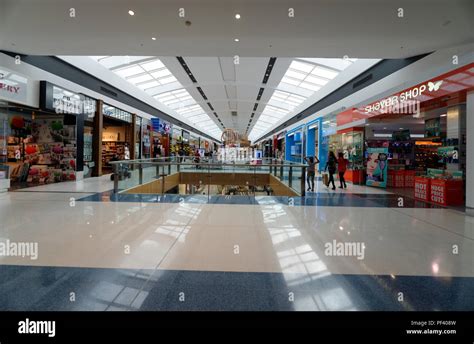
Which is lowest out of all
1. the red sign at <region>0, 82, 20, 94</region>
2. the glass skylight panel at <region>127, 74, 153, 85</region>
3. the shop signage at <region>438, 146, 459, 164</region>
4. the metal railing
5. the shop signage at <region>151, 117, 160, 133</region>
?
the metal railing

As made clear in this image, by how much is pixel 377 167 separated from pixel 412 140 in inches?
115

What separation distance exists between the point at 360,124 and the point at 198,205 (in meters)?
7.54

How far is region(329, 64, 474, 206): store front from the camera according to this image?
6703mm

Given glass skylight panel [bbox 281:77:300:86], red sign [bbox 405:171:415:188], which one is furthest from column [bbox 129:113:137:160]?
red sign [bbox 405:171:415:188]

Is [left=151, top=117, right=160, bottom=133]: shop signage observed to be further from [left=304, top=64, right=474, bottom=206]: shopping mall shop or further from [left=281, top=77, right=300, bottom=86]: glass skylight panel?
[left=304, top=64, right=474, bottom=206]: shopping mall shop

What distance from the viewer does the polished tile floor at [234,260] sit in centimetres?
226

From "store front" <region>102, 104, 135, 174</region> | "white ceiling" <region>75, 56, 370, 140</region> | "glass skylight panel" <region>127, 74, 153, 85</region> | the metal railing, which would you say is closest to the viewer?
the metal railing

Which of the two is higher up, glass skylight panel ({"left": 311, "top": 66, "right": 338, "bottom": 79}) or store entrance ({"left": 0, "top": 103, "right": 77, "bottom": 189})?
glass skylight panel ({"left": 311, "top": 66, "right": 338, "bottom": 79})

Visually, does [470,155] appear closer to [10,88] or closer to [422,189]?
[422,189]

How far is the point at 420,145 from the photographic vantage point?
39.2 ft

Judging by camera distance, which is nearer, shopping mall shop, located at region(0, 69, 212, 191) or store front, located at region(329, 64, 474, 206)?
store front, located at region(329, 64, 474, 206)
